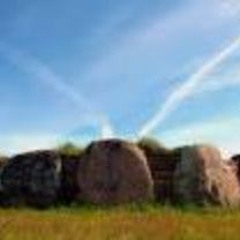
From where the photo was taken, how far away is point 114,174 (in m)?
28.9

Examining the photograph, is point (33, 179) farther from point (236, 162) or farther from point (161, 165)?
point (236, 162)

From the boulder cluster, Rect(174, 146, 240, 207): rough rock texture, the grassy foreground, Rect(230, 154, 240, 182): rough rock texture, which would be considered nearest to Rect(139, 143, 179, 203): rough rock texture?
the boulder cluster

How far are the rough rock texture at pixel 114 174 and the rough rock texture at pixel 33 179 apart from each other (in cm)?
87

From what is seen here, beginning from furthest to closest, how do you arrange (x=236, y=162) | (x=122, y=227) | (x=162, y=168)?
(x=236, y=162)
(x=162, y=168)
(x=122, y=227)

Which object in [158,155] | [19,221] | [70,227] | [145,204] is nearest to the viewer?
[70,227]

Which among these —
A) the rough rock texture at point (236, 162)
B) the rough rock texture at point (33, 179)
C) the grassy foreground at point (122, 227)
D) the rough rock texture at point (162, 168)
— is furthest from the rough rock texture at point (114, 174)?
the grassy foreground at point (122, 227)

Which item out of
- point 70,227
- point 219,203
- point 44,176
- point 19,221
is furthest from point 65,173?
point 70,227

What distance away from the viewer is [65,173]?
29438 millimetres

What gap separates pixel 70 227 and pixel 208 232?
106 inches

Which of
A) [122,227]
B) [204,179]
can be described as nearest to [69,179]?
[204,179]

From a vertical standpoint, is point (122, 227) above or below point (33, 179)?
below

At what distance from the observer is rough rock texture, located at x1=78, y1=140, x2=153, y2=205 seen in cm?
2853

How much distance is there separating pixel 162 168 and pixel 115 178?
1.70 metres

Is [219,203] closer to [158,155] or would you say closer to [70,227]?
[158,155]
